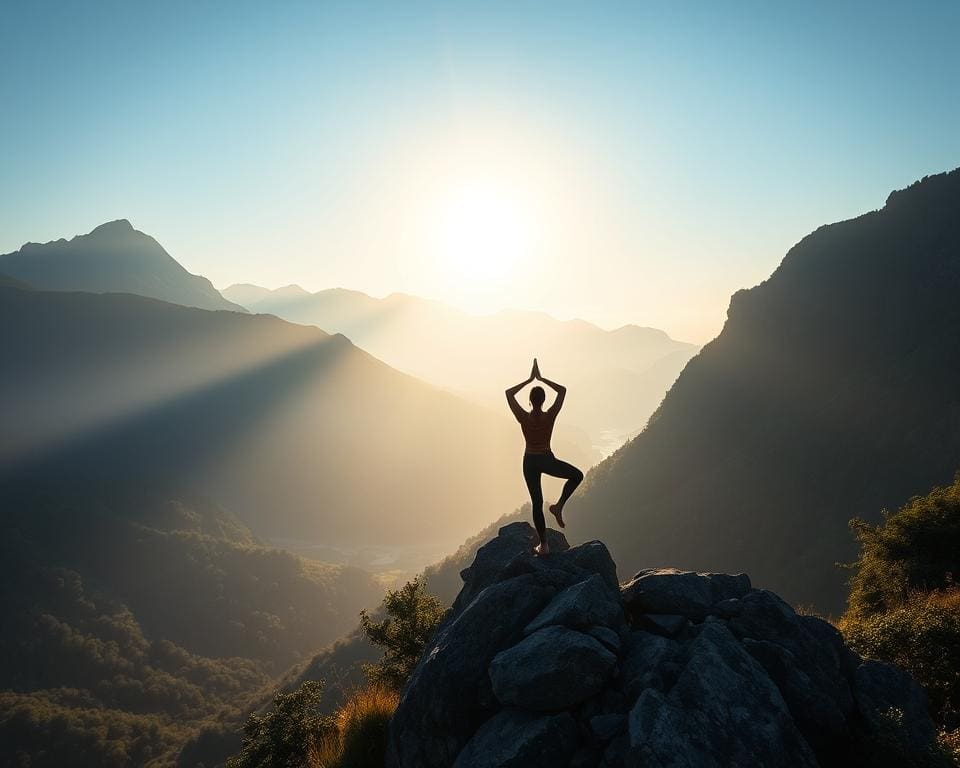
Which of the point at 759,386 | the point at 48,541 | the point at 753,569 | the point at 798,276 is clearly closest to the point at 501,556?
the point at 753,569

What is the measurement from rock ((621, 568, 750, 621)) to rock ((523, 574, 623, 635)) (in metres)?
0.89

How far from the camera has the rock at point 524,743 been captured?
6.77 m

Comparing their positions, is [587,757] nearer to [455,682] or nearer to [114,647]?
[455,682]

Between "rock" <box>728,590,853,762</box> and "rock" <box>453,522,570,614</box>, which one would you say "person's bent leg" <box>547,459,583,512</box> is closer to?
"rock" <box>453,522,570,614</box>

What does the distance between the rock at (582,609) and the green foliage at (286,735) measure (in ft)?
22.7

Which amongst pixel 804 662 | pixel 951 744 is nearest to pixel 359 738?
pixel 804 662

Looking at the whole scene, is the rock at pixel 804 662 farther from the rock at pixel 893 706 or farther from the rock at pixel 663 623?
the rock at pixel 663 623

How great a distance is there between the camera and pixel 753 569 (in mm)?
90812

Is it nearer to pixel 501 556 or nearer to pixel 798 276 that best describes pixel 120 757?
pixel 501 556

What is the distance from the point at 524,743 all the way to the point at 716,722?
260cm

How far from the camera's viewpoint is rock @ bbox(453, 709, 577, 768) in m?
6.77

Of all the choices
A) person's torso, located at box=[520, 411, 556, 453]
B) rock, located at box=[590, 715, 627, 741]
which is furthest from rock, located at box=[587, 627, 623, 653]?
person's torso, located at box=[520, 411, 556, 453]

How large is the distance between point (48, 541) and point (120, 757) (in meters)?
115

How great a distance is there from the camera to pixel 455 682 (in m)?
8.45
